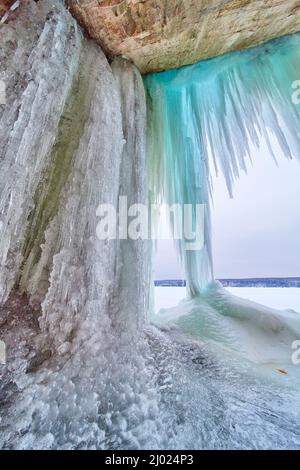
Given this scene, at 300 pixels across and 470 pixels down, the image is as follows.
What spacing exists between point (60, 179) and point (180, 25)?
5.20 ft

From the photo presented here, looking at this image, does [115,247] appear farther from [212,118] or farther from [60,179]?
[212,118]

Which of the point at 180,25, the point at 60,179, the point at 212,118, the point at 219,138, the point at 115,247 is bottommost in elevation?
the point at 115,247

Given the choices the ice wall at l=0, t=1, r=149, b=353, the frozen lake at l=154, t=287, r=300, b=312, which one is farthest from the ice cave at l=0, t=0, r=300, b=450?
the frozen lake at l=154, t=287, r=300, b=312

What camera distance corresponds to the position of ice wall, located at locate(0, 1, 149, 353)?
3.93 ft

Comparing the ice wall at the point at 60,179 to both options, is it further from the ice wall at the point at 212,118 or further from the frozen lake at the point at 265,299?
the frozen lake at the point at 265,299

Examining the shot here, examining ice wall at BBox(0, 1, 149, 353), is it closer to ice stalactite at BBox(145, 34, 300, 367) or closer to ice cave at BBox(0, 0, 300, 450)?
ice cave at BBox(0, 0, 300, 450)

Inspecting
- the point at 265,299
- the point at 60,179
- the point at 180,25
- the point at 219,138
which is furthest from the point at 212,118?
the point at 265,299

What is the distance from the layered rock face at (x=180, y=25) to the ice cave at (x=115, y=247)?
1 cm

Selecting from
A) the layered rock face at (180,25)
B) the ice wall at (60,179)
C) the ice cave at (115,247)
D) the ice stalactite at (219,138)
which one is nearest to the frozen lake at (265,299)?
the ice stalactite at (219,138)

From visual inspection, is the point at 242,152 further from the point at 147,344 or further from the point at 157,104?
the point at 147,344

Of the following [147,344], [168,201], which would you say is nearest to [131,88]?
[168,201]

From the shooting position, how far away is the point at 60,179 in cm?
153

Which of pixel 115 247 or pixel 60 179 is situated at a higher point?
pixel 60 179

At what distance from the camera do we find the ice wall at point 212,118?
2.36 metres
